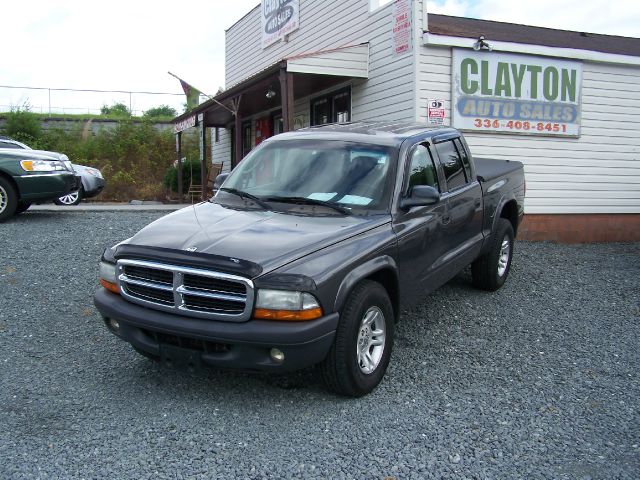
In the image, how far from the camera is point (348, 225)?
13.1 feet

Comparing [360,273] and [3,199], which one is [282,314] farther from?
[3,199]

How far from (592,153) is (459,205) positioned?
7.06 m

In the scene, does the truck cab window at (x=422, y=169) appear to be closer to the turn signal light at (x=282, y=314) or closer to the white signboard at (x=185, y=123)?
the turn signal light at (x=282, y=314)

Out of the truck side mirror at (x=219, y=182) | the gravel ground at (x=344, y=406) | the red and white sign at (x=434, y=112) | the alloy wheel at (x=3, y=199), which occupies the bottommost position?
the gravel ground at (x=344, y=406)

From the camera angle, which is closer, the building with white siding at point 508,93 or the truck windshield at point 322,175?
the truck windshield at point 322,175

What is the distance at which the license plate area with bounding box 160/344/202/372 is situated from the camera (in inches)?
138

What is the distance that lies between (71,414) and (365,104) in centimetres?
890

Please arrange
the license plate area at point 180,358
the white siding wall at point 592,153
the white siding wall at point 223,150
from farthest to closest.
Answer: the white siding wall at point 223,150, the white siding wall at point 592,153, the license plate area at point 180,358

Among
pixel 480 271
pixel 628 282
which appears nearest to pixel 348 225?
pixel 480 271

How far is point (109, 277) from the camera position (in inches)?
156

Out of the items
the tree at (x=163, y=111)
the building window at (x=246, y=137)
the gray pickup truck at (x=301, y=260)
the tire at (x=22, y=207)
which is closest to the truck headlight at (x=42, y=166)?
the tire at (x=22, y=207)

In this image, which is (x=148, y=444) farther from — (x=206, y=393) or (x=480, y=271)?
(x=480, y=271)

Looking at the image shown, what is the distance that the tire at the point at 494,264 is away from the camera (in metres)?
6.58

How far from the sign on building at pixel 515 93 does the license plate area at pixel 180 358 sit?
773 centimetres
